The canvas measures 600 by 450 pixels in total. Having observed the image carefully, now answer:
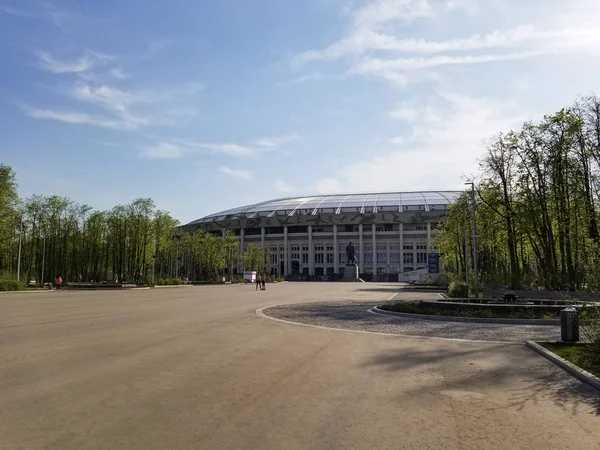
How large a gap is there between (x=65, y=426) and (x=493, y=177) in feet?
132

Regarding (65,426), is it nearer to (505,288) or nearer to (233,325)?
(233,325)

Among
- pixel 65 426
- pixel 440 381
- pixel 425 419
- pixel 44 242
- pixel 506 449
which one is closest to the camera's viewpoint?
pixel 506 449

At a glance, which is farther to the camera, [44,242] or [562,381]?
[44,242]

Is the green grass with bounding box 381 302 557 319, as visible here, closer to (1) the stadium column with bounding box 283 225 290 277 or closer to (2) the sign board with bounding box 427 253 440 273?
(2) the sign board with bounding box 427 253 440 273

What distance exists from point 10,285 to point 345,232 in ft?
337

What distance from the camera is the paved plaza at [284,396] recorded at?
5613mm

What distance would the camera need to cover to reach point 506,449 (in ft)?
17.4

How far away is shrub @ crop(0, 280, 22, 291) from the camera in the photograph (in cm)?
4538

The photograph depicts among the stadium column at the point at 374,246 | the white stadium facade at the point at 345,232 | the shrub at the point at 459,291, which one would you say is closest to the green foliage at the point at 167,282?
the shrub at the point at 459,291

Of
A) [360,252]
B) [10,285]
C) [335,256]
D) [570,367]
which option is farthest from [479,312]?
[335,256]

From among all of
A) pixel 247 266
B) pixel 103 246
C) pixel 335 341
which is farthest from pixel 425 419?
pixel 247 266

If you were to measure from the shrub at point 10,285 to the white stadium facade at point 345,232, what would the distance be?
84086mm

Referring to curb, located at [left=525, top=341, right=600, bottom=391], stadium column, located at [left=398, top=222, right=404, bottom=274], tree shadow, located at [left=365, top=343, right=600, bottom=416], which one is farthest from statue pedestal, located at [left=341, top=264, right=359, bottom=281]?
curb, located at [left=525, top=341, right=600, bottom=391]

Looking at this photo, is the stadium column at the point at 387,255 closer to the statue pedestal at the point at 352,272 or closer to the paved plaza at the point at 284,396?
the statue pedestal at the point at 352,272
